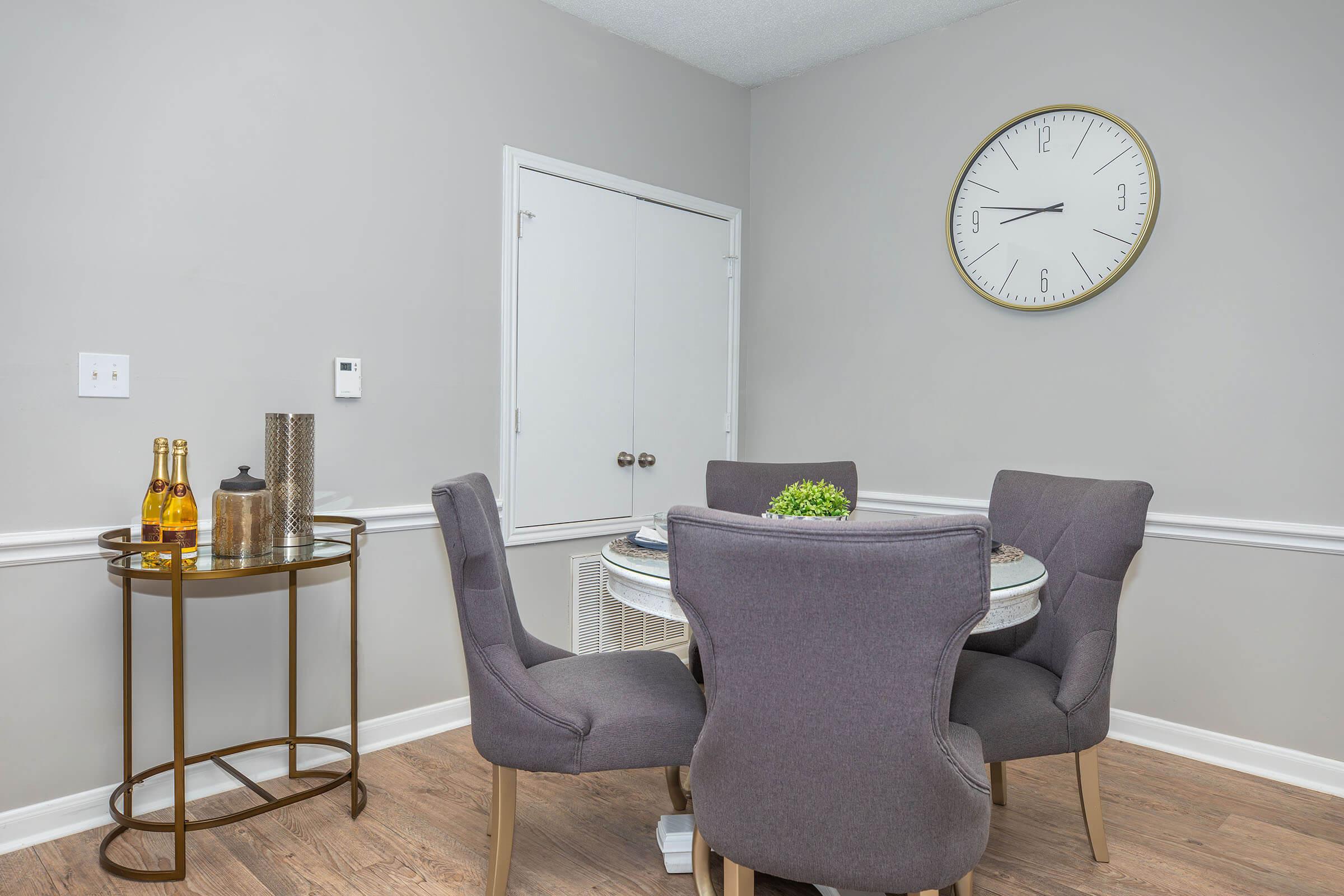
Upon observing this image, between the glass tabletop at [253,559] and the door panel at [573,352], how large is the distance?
91 centimetres

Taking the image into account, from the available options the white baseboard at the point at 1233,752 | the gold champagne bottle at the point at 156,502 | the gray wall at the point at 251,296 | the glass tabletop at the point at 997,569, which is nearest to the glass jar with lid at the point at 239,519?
the gold champagne bottle at the point at 156,502

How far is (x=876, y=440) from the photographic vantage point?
3.56m

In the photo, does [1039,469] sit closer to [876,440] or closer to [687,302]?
[876,440]

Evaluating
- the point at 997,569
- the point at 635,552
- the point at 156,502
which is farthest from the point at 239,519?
the point at 997,569

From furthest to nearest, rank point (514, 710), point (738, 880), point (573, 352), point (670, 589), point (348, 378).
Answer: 1. point (573, 352)
2. point (348, 378)
3. point (514, 710)
4. point (670, 589)
5. point (738, 880)

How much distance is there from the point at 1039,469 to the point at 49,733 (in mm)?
3146

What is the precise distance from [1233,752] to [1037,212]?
192 cm

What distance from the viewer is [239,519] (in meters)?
2.12

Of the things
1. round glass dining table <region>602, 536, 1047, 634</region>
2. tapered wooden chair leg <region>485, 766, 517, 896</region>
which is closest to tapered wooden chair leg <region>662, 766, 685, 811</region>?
tapered wooden chair leg <region>485, 766, 517, 896</region>

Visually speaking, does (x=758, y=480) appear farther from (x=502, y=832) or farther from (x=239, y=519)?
(x=239, y=519)

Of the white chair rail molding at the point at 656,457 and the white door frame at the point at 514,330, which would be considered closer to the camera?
the white chair rail molding at the point at 656,457

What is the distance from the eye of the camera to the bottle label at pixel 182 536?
2066 millimetres

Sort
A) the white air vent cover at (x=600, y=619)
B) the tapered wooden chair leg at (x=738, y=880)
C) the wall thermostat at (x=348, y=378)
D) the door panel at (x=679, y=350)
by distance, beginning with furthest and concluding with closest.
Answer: the door panel at (x=679, y=350) → the white air vent cover at (x=600, y=619) → the wall thermostat at (x=348, y=378) → the tapered wooden chair leg at (x=738, y=880)

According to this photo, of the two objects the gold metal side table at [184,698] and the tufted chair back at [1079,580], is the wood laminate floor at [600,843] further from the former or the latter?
the tufted chair back at [1079,580]
